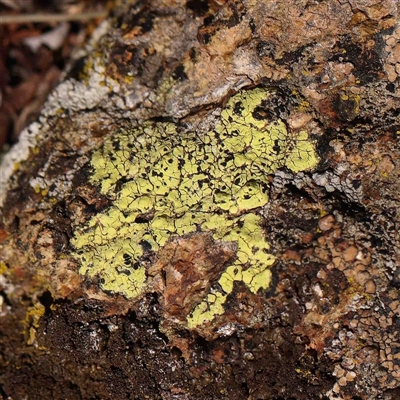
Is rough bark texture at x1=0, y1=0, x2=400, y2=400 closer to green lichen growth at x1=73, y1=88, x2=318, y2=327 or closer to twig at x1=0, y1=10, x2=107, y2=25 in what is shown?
green lichen growth at x1=73, y1=88, x2=318, y2=327

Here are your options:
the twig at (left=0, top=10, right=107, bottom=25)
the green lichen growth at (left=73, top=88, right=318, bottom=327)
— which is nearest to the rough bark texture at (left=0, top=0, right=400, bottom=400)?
the green lichen growth at (left=73, top=88, right=318, bottom=327)

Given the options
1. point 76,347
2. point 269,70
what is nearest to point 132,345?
point 76,347

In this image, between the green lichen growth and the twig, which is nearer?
the green lichen growth

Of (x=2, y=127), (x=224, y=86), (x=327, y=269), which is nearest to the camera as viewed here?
(x=327, y=269)

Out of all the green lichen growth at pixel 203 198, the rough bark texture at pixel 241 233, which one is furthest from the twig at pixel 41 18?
the green lichen growth at pixel 203 198

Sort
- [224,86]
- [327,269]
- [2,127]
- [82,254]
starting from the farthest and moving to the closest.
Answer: [2,127], [224,86], [82,254], [327,269]

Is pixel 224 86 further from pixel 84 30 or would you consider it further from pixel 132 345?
pixel 84 30

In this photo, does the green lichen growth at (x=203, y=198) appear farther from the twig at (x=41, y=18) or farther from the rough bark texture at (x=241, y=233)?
the twig at (x=41, y=18)

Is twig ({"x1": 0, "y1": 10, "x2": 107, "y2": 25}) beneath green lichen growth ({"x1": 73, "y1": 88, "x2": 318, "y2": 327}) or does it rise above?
above

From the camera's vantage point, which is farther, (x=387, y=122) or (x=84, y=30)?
(x=84, y=30)
